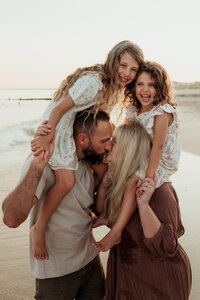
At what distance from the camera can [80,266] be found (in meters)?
2.34

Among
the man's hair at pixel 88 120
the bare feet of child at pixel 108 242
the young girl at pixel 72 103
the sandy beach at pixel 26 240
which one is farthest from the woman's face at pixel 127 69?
the sandy beach at pixel 26 240

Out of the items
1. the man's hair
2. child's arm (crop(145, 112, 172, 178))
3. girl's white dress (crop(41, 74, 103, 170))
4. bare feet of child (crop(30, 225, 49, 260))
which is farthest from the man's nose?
bare feet of child (crop(30, 225, 49, 260))

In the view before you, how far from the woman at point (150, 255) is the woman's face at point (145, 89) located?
1030mm

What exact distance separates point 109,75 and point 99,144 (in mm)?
1134

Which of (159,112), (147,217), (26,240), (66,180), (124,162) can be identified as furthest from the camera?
(26,240)

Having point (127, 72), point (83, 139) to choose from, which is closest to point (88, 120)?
point (83, 139)

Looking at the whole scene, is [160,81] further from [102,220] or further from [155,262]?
[155,262]

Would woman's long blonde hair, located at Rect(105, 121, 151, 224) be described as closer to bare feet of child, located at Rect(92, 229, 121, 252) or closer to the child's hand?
bare feet of child, located at Rect(92, 229, 121, 252)

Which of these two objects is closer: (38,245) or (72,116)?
(38,245)

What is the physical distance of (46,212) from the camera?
2.25 m

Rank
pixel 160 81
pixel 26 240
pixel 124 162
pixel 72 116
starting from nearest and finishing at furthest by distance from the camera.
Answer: pixel 124 162
pixel 72 116
pixel 160 81
pixel 26 240

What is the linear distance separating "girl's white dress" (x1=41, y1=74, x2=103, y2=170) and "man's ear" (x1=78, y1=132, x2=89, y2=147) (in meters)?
0.09

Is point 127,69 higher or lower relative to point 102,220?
higher

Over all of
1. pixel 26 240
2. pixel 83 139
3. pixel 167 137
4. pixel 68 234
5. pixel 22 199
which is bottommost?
pixel 26 240
